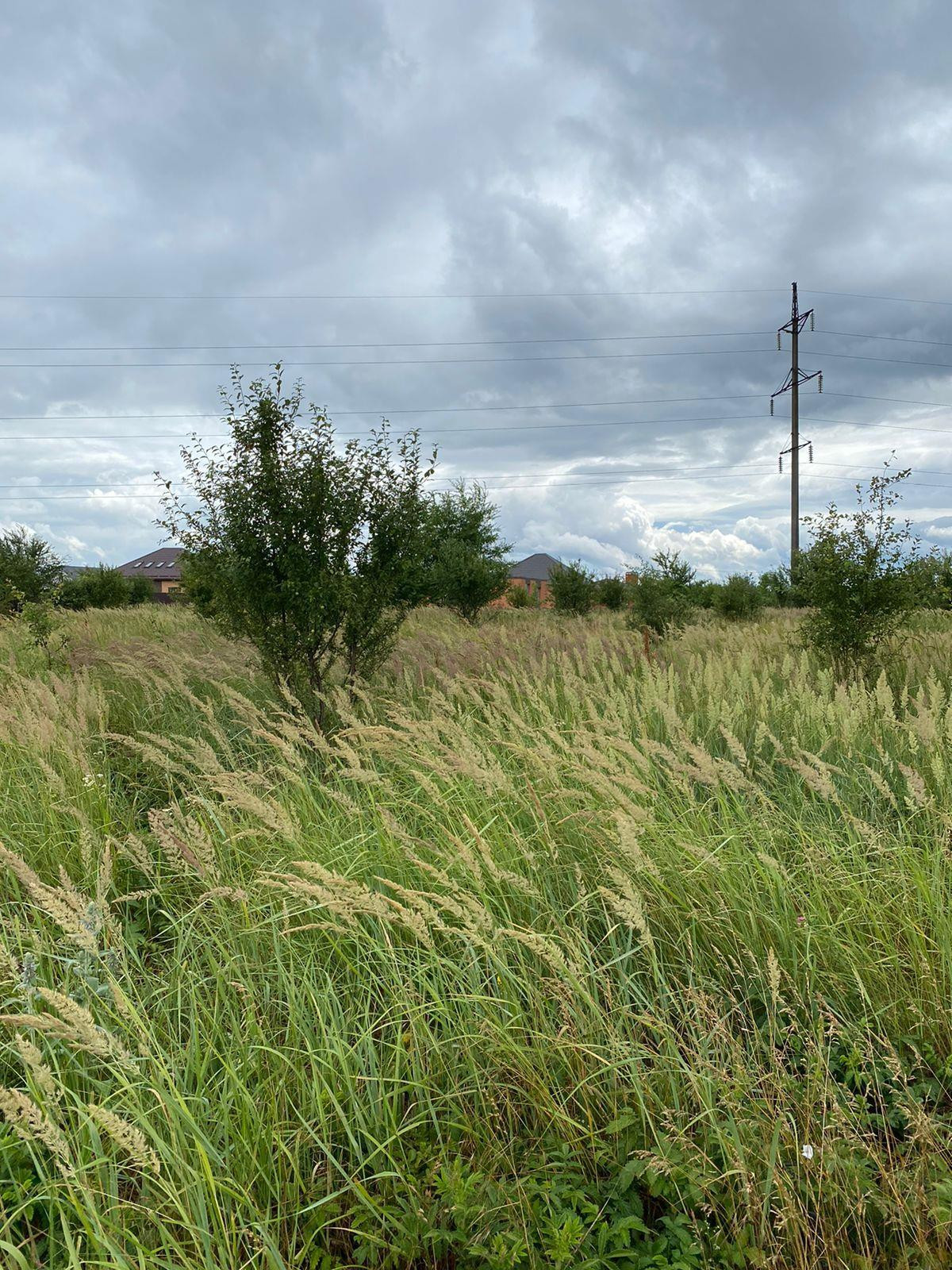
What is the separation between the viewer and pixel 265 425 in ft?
22.7

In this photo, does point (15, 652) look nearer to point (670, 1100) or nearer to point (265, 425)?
point (265, 425)

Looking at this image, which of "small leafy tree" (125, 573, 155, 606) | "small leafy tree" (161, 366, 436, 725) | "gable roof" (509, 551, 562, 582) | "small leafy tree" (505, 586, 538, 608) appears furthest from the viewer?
"gable roof" (509, 551, 562, 582)

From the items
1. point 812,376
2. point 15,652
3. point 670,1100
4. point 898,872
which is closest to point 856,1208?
point 670,1100

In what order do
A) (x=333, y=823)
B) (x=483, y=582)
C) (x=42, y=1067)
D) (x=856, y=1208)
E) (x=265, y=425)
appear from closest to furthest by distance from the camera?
(x=42, y=1067)
(x=856, y=1208)
(x=333, y=823)
(x=265, y=425)
(x=483, y=582)

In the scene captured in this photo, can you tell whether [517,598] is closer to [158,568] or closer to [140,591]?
[140,591]

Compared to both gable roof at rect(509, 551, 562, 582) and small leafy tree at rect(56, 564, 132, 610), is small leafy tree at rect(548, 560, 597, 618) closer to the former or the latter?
small leafy tree at rect(56, 564, 132, 610)

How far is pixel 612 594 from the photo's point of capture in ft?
90.9

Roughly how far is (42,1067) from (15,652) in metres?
11.1

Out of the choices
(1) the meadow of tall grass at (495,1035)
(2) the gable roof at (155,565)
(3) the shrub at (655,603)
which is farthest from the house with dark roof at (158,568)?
(1) the meadow of tall grass at (495,1035)

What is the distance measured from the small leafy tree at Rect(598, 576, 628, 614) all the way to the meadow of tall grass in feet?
74.7

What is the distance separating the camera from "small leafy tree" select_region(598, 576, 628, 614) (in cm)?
2667

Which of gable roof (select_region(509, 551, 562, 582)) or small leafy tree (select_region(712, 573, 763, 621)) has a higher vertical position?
gable roof (select_region(509, 551, 562, 582))

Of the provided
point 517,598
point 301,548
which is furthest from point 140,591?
point 301,548

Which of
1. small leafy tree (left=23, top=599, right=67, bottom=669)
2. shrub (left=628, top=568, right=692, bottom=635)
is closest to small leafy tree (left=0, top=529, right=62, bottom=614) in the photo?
small leafy tree (left=23, top=599, right=67, bottom=669)
